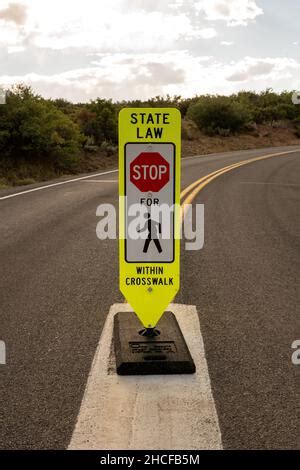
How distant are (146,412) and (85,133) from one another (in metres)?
22.6

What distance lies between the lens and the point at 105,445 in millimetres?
2785

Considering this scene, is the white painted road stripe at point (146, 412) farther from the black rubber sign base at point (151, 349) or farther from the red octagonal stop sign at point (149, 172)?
the red octagonal stop sign at point (149, 172)

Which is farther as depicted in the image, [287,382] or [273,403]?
[287,382]

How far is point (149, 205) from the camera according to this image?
146 inches

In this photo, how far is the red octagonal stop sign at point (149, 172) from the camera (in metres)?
3.64

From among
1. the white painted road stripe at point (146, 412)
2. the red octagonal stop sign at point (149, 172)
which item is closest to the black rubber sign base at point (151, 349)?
the white painted road stripe at point (146, 412)

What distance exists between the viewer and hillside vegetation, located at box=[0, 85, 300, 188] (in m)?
18.3

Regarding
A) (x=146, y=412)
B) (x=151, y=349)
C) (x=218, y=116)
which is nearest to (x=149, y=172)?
(x=151, y=349)

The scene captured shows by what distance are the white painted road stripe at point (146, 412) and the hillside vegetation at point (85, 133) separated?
12.3m

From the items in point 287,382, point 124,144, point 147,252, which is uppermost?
point 124,144

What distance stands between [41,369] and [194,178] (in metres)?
13.0

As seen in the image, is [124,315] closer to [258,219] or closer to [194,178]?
[258,219]

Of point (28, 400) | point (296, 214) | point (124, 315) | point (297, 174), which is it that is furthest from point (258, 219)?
point (297, 174)

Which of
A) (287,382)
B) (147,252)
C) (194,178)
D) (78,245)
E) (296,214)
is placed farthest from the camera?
(194,178)
